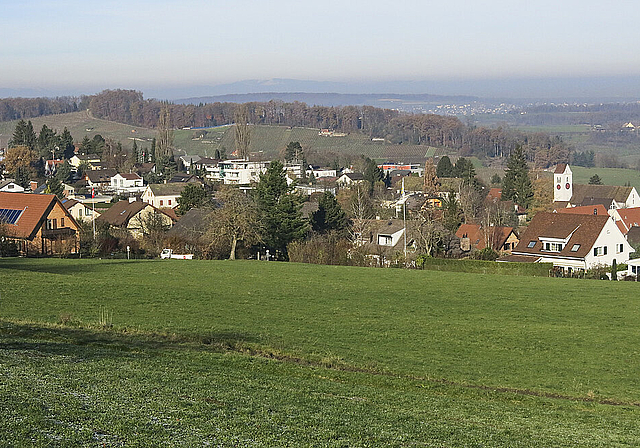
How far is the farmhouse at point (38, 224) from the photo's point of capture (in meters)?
43.6

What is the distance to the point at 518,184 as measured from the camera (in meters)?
91.8

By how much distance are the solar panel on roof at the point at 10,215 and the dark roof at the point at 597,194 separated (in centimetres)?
6923

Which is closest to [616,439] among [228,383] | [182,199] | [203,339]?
[228,383]

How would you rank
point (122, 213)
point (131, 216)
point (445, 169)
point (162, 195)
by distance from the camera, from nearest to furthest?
point (131, 216) < point (122, 213) < point (162, 195) < point (445, 169)

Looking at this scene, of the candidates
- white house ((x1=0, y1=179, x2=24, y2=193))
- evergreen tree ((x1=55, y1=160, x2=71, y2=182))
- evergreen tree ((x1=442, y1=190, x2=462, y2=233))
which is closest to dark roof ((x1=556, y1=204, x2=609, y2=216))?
evergreen tree ((x1=442, y1=190, x2=462, y2=233))

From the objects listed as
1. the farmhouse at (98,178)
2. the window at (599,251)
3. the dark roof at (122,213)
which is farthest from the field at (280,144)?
the window at (599,251)

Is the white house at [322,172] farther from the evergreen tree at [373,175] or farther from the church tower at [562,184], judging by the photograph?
the church tower at [562,184]

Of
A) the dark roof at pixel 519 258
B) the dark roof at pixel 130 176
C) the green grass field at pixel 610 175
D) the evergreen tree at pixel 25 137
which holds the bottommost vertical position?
the green grass field at pixel 610 175

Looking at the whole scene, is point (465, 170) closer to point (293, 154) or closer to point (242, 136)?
point (293, 154)

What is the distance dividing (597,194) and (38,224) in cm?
7253

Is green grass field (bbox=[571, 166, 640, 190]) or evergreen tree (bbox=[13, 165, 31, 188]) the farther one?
green grass field (bbox=[571, 166, 640, 190])

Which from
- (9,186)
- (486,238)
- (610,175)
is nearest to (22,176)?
(9,186)

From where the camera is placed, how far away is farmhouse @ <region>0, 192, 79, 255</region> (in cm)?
4359

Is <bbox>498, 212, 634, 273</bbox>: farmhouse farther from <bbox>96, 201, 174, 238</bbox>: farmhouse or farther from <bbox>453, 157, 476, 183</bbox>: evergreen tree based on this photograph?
<bbox>453, 157, 476, 183</bbox>: evergreen tree
